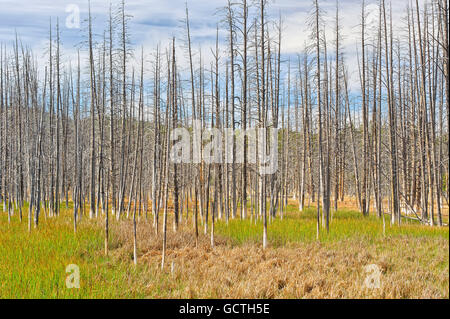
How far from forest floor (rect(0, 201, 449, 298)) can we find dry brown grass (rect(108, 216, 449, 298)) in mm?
17

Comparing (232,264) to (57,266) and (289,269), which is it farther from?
(57,266)

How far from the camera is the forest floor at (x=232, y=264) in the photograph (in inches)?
147

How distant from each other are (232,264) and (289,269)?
1.17 metres

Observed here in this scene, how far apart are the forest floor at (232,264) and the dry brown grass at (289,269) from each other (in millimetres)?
17

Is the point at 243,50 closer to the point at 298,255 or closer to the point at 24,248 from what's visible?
the point at 298,255

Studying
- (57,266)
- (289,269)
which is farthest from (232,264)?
(57,266)

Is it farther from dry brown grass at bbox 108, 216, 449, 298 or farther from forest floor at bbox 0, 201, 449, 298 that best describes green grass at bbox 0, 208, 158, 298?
dry brown grass at bbox 108, 216, 449, 298

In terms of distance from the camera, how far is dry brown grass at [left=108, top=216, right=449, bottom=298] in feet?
10.8

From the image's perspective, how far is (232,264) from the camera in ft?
18.9

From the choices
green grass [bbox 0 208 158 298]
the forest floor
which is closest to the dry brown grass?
the forest floor

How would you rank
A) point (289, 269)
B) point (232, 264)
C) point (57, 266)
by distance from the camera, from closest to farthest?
1. point (289, 269)
2. point (57, 266)
3. point (232, 264)

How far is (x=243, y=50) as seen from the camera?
30.9 feet
